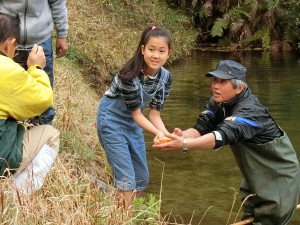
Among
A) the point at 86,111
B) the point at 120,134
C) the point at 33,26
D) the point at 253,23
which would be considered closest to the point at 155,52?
the point at 120,134

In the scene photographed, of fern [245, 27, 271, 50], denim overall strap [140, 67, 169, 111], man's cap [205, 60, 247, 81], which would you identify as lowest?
fern [245, 27, 271, 50]

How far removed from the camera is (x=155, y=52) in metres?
4.68

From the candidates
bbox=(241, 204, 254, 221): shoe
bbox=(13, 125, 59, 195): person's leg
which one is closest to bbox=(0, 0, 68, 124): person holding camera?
bbox=(13, 125, 59, 195): person's leg

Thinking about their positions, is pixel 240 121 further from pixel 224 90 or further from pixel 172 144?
pixel 172 144

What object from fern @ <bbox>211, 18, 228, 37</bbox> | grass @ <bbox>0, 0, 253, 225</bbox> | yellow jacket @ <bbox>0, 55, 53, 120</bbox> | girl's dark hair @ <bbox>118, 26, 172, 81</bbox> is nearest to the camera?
grass @ <bbox>0, 0, 253, 225</bbox>

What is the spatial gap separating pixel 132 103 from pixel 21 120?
0.81 m

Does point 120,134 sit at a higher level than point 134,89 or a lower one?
lower

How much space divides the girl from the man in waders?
0.36 m

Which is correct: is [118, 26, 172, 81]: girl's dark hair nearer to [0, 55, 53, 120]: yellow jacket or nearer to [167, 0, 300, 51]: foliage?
[0, 55, 53, 120]: yellow jacket

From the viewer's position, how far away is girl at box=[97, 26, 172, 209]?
468 centimetres

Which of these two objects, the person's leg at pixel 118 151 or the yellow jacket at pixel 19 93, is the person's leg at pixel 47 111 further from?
the yellow jacket at pixel 19 93

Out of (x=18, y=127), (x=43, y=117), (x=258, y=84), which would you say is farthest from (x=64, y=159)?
(x=258, y=84)

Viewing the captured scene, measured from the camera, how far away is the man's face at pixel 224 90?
463 centimetres

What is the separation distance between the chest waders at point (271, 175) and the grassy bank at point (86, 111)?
2.63 feet
